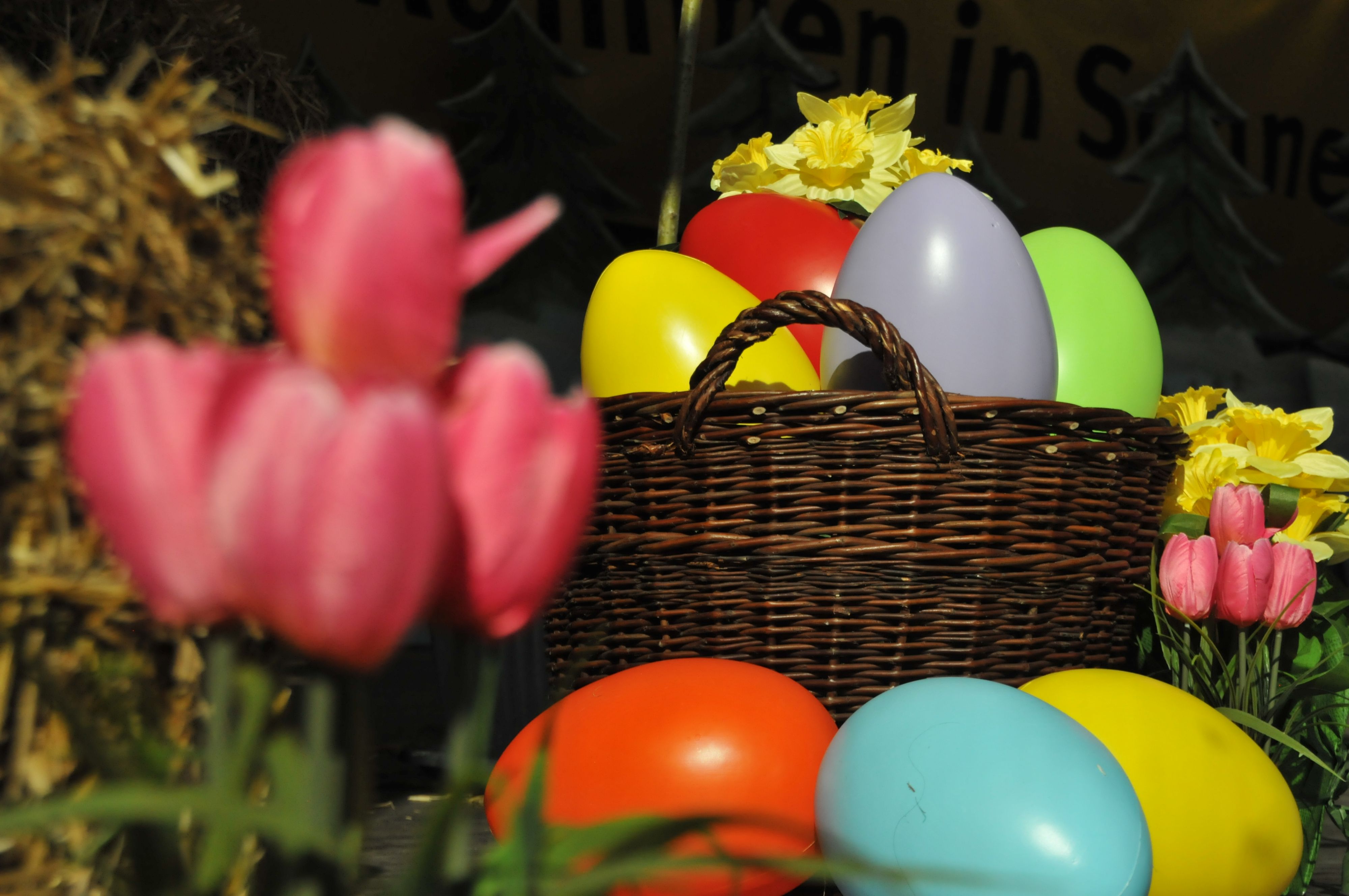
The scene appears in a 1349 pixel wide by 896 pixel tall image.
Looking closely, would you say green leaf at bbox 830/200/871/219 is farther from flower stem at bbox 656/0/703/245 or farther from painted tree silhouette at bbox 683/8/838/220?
painted tree silhouette at bbox 683/8/838/220

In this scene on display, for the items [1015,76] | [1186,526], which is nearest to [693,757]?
[1186,526]

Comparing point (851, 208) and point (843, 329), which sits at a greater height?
point (851, 208)

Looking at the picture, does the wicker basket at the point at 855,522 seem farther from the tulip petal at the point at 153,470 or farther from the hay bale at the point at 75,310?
the tulip petal at the point at 153,470

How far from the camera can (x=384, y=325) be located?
0.14 meters

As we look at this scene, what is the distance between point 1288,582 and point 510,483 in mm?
760

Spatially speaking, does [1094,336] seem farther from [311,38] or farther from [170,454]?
[311,38]

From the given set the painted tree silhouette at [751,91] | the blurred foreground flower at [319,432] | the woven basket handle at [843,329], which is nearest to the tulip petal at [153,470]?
the blurred foreground flower at [319,432]

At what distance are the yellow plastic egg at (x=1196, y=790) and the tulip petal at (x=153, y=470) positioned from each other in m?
0.59

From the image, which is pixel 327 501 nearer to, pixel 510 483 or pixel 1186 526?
pixel 510 483

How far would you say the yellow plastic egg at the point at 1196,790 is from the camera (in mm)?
591

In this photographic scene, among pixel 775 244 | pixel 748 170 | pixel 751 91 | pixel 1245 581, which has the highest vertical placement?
pixel 751 91

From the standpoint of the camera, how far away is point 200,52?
0.77 meters

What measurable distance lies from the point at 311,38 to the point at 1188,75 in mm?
1783

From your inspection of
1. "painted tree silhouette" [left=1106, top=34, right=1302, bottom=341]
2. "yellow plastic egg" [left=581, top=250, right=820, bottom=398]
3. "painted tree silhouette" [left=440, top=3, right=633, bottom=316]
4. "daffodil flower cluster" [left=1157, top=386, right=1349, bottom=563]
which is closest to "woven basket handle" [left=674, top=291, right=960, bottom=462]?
"yellow plastic egg" [left=581, top=250, right=820, bottom=398]
